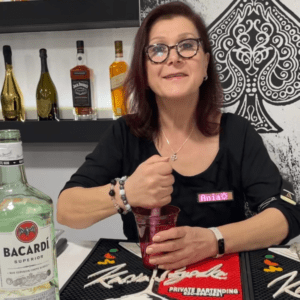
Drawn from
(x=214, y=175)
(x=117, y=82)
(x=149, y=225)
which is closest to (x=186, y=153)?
(x=214, y=175)

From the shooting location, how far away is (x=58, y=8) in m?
1.61

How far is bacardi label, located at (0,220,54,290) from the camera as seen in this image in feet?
1.64

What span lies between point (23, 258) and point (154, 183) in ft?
1.18

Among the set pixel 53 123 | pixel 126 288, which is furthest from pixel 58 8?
pixel 126 288

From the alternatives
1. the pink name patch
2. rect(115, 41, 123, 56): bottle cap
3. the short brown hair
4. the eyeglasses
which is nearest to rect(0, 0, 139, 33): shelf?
rect(115, 41, 123, 56): bottle cap

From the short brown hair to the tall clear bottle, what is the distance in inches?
28.1

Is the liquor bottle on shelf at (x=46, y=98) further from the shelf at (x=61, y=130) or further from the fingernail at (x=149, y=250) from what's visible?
the fingernail at (x=149, y=250)

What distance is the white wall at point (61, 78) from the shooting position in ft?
5.90

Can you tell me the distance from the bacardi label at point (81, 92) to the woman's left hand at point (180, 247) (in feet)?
3.63

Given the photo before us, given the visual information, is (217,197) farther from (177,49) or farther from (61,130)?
(61,130)

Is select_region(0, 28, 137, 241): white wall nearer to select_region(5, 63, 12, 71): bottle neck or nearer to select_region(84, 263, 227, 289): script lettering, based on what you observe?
select_region(5, 63, 12, 71): bottle neck

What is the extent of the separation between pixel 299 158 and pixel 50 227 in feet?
4.69

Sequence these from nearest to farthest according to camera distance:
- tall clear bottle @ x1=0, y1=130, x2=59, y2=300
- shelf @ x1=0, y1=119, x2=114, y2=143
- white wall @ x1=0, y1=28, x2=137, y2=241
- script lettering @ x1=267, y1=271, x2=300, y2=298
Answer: tall clear bottle @ x1=0, y1=130, x2=59, y2=300 → script lettering @ x1=267, y1=271, x2=300, y2=298 → shelf @ x1=0, y1=119, x2=114, y2=143 → white wall @ x1=0, y1=28, x2=137, y2=241

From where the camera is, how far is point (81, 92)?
5.62 ft
